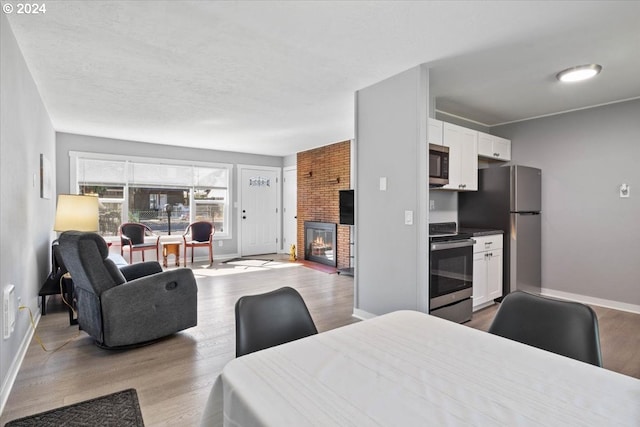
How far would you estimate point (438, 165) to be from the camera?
3328 mm

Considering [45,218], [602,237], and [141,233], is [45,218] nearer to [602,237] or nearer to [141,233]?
[141,233]

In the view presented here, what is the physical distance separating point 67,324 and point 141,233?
3083 mm

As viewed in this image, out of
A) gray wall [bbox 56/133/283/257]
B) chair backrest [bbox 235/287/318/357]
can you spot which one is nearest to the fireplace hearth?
gray wall [bbox 56/133/283/257]

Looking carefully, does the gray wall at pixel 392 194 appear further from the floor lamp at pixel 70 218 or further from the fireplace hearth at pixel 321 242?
the fireplace hearth at pixel 321 242

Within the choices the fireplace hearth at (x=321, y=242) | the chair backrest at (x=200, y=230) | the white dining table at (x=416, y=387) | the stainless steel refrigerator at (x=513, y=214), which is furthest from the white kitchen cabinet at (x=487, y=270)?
the chair backrest at (x=200, y=230)

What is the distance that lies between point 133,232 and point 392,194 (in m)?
5.08

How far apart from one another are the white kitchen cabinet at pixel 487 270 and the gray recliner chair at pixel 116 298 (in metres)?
2.98

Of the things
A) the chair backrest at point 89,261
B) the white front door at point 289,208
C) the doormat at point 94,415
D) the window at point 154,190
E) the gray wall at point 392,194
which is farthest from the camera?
the white front door at point 289,208

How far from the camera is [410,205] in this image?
303cm

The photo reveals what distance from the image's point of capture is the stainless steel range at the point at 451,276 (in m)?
3.10

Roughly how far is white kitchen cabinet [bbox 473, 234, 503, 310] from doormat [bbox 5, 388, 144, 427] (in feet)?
10.7

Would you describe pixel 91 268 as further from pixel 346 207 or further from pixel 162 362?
pixel 346 207

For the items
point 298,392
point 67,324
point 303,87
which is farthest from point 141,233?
point 298,392

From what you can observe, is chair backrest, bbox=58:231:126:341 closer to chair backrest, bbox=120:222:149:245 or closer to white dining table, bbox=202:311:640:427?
white dining table, bbox=202:311:640:427
